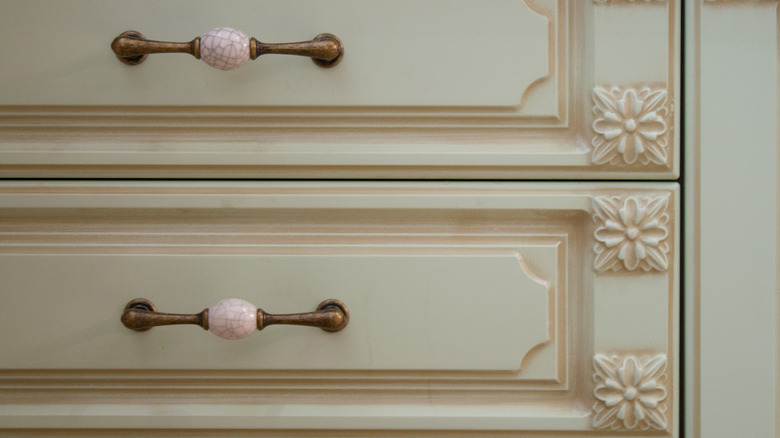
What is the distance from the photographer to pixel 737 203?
356 millimetres

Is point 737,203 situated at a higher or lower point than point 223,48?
lower

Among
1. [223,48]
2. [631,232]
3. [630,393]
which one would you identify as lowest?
[630,393]

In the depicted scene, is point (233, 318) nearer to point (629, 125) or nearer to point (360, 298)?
point (360, 298)

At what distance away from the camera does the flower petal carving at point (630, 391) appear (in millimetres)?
362

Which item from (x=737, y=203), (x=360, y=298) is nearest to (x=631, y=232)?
(x=737, y=203)

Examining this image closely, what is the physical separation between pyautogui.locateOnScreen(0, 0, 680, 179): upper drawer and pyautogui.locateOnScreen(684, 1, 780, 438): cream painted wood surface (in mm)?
21

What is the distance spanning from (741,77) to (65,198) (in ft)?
1.46

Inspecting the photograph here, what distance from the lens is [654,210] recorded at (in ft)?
1.18

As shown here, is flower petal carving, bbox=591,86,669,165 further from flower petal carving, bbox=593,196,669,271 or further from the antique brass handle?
the antique brass handle

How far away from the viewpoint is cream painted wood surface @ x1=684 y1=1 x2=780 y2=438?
0.35m

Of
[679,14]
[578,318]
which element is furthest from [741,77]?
[578,318]

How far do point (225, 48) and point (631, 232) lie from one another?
280mm

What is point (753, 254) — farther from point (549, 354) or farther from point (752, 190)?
point (549, 354)

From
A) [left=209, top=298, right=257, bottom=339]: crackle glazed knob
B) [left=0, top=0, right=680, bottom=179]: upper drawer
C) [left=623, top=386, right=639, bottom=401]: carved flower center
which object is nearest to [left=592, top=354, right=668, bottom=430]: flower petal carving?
[left=623, top=386, right=639, bottom=401]: carved flower center
